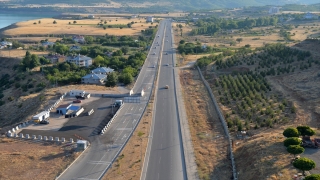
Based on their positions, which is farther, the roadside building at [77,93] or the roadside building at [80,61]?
the roadside building at [80,61]

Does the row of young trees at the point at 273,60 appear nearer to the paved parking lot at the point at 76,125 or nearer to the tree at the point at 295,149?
the paved parking lot at the point at 76,125

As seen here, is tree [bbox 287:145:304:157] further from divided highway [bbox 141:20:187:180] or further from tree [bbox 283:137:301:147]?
divided highway [bbox 141:20:187:180]

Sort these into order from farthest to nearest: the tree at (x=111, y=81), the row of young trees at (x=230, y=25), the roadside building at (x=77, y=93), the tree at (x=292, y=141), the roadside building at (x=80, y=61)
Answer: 1. the row of young trees at (x=230, y=25)
2. the roadside building at (x=80, y=61)
3. the tree at (x=111, y=81)
4. the roadside building at (x=77, y=93)
5. the tree at (x=292, y=141)

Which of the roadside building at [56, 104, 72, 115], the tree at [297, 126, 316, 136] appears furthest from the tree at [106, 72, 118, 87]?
the tree at [297, 126, 316, 136]

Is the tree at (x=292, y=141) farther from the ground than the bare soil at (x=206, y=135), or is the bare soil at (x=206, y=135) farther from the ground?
the tree at (x=292, y=141)

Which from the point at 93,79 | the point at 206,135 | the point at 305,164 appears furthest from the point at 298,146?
the point at 93,79

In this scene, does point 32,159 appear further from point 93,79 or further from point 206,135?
point 93,79

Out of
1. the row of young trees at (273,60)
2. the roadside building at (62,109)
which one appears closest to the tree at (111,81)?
the roadside building at (62,109)

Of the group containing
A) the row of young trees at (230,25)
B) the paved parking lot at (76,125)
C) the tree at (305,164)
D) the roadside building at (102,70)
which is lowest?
the paved parking lot at (76,125)
